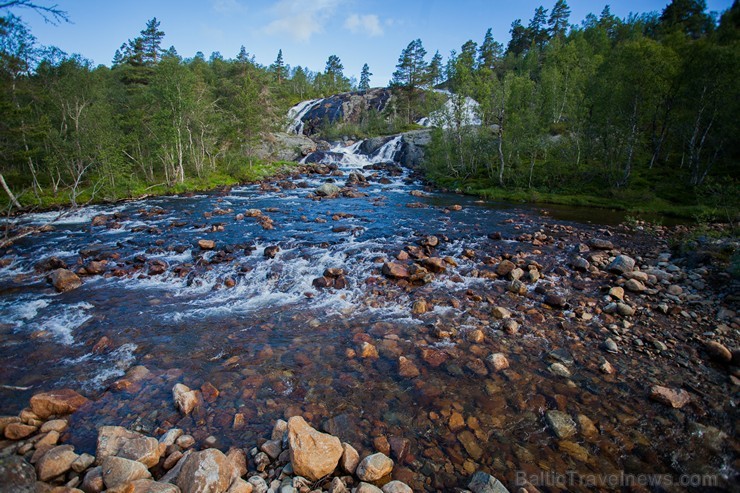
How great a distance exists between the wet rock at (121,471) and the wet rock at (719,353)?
448 inches

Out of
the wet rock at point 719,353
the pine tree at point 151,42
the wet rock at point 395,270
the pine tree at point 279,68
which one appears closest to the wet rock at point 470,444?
the wet rock at point 719,353

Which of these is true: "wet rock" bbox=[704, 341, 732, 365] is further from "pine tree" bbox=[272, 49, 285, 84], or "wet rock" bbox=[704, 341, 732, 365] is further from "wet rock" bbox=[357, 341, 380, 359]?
"pine tree" bbox=[272, 49, 285, 84]

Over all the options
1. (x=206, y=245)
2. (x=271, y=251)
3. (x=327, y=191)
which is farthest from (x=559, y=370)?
(x=327, y=191)

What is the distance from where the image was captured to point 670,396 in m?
6.13

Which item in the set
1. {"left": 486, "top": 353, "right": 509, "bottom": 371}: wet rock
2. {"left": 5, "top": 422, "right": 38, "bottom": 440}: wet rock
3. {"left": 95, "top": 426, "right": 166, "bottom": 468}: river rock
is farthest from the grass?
{"left": 486, "top": 353, "right": 509, "bottom": 371}: wet rock

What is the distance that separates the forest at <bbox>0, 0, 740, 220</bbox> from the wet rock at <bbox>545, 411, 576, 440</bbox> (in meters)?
19.4

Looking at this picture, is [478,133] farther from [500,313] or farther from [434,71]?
[434,71]

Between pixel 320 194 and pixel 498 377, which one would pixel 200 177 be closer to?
pixel 320 194

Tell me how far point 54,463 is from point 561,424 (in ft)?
26.1

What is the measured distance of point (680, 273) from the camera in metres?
11.7

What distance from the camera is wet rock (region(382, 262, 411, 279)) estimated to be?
480 inches

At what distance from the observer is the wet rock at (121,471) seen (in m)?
4.14

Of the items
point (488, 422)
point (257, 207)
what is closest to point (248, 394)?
point (488, 422)

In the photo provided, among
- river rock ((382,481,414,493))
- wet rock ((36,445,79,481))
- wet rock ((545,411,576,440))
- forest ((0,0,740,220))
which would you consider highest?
forest ((0,0,740,220))
